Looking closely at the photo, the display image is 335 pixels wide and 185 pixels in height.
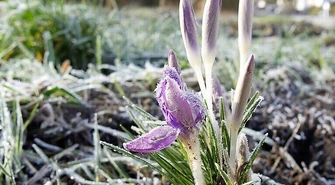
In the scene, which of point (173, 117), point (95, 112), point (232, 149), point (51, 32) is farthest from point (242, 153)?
point (51, 32)

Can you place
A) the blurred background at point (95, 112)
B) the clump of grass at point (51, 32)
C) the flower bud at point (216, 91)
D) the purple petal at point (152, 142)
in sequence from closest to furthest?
the purple petal at point (152, 142), the flower bud at point (216, 91), the blurred background at point (95, 112), the clump of grass at point (51, 32)

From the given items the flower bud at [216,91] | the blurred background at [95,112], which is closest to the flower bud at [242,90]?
the flower bud at [216,91]

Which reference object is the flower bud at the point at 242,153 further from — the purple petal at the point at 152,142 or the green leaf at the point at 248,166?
the purple petal at the point at 152,142

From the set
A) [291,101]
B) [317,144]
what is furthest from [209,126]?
[291,101]

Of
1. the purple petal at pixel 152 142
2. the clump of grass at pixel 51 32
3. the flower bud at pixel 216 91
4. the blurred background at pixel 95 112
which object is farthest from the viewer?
the clump of grass at pixel 51 32

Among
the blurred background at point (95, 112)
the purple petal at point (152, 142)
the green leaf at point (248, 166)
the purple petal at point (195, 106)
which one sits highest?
the purple petal at point (195, 106)

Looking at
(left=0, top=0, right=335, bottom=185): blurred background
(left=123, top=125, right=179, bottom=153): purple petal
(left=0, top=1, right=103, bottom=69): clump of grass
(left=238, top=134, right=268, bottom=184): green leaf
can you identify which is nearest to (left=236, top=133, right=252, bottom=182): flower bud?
(left=238, top=134, right=268, bottom=184): green leaf

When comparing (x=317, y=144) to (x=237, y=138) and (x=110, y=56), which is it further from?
(x=110, y=56)
